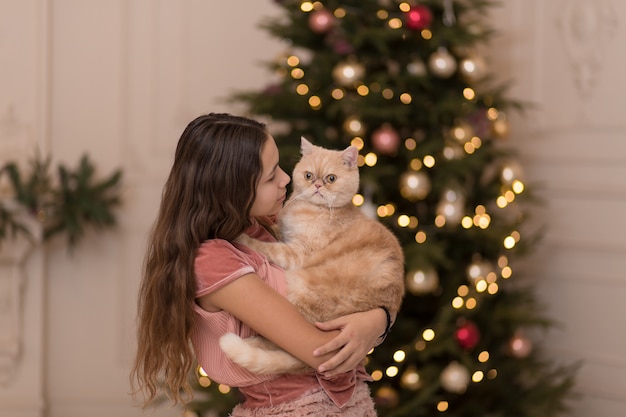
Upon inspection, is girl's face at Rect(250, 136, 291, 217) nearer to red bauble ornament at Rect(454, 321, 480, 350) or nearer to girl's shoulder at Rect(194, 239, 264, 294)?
girl's shoulder at Rect(194, 239, 264, 294)

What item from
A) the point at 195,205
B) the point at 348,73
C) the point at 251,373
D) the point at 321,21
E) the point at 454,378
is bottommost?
the point at 454,378

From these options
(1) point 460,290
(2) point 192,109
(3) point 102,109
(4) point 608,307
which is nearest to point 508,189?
(1) point 460,290

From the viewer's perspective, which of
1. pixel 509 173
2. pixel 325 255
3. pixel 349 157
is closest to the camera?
pixel 325 255

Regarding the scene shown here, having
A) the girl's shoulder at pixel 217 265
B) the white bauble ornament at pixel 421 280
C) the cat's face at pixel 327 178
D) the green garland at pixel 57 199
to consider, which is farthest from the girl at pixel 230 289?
the green garland at pixel 57 199

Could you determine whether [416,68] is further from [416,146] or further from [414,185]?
[414,185]

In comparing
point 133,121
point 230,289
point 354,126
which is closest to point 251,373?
point 230,289

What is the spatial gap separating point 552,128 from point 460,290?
104 centimetres

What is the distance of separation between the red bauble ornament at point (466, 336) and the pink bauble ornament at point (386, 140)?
732mm

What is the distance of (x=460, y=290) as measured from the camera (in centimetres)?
338

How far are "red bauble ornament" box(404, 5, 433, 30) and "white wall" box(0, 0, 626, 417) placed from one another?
2.96 ft

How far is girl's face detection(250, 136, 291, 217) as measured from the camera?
5.74 ft

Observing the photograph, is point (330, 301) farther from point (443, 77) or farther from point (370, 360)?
point (443, 77)

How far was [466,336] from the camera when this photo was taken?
3299 mm

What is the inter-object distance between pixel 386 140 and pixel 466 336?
81cm
